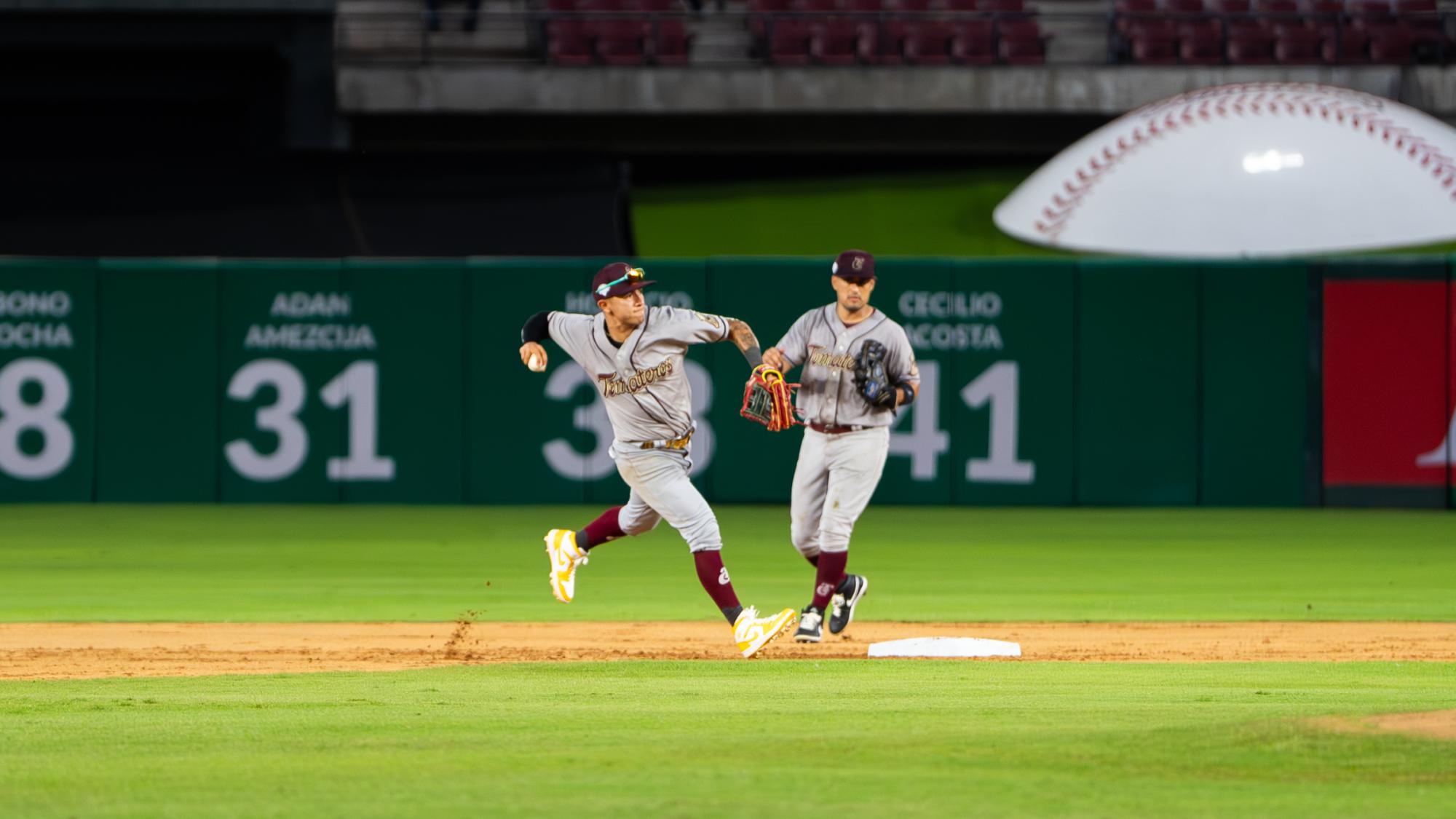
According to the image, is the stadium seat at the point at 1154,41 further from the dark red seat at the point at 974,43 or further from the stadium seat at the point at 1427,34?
the stadium seat at the point at 1427,34

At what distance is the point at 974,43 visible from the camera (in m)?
21.7

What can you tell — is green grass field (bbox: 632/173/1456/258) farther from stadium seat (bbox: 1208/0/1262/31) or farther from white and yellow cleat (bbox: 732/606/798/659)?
white and yellow cleat (bbox: 732/606/798/659)

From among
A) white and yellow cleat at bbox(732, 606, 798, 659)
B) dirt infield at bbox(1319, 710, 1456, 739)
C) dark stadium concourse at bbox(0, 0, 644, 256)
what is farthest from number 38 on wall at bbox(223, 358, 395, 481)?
dirt infield at bbox(1319, 710, 1456, 739)

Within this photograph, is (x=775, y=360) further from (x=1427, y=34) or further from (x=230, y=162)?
(x=1427, y=34)

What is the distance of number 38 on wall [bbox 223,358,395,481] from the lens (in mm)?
15758

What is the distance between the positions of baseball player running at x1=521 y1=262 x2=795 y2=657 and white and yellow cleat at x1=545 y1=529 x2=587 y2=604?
0.67 meters

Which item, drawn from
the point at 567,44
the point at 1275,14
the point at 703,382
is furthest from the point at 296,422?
the point at 1275,14

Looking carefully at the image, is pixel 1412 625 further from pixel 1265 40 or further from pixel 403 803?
pixel 1265 40

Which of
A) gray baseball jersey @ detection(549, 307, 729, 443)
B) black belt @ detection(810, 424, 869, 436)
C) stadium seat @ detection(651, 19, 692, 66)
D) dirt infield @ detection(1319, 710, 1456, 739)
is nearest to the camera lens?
dirt infield @ detection(1319, 710, 1456, 739)

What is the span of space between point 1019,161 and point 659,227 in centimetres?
425

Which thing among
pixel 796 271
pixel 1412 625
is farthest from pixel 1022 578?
pixel 796 271

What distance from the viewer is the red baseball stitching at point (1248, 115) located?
64.2ft

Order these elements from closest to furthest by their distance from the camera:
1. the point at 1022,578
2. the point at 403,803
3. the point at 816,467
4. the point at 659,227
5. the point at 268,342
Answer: the point at 403,803 → the point at 816,467 → the point at 1022,578 → the point at 268,342 → the point at 659,227

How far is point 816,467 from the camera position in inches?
328
